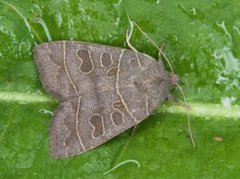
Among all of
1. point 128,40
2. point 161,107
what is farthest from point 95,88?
point 161,107

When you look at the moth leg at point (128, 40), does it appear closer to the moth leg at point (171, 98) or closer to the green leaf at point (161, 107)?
the green leaf at point (161, 107)

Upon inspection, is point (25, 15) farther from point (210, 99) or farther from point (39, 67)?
point (210, 99)

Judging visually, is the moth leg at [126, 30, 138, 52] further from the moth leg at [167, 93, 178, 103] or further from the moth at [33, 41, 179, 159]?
the moth leg at [167, 93, 178, 103]

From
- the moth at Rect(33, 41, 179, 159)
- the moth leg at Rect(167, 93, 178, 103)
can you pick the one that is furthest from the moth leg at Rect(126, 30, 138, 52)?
the moth leg at Rect(167, 93, 178, 103)

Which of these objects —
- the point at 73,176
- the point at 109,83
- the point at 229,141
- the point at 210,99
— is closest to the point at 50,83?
the point at 109,83

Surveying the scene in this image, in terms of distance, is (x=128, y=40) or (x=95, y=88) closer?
(x=128, y=40)

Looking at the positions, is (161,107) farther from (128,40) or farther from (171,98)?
(128,40)
